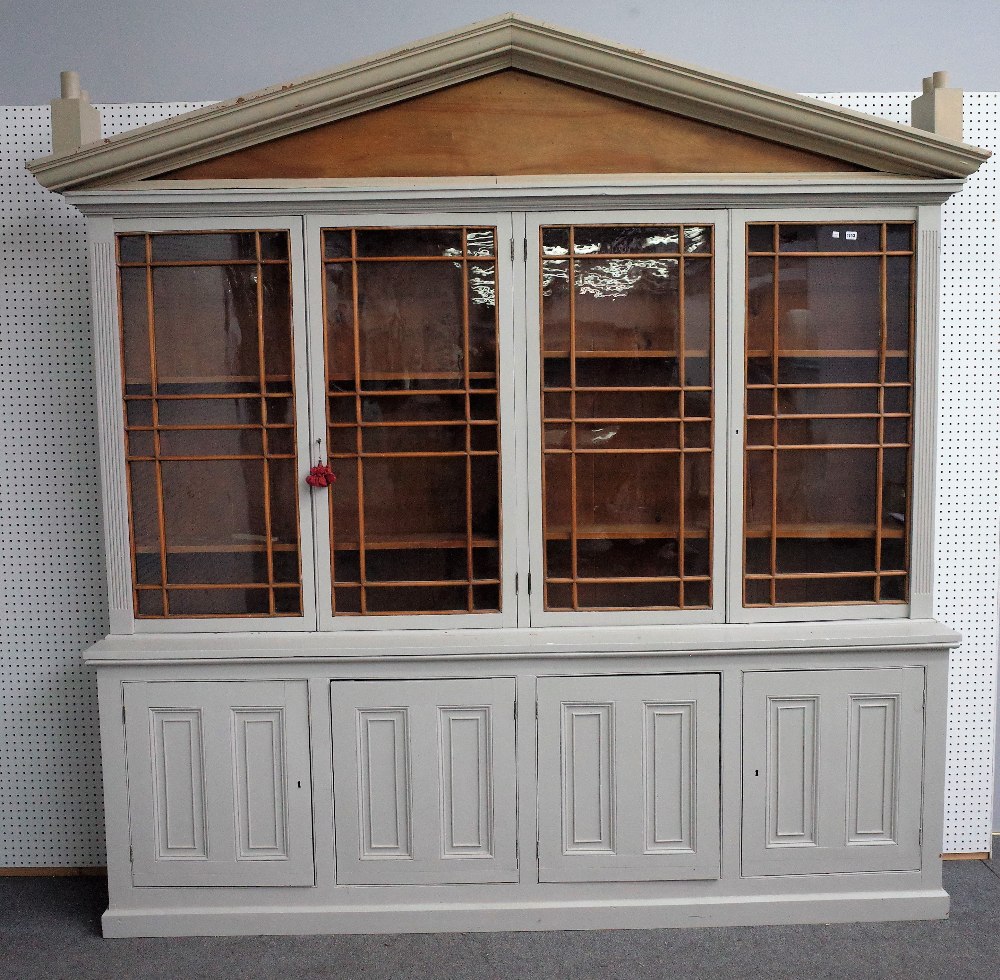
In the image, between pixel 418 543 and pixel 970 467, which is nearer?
pixel 418 543

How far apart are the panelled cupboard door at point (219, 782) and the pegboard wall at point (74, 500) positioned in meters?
0.60

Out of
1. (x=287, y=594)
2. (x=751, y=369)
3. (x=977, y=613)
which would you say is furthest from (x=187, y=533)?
(x=977, y=613)

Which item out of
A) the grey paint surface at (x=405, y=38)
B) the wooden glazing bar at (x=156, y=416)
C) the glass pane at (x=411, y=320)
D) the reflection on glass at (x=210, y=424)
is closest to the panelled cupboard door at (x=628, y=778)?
the reflection on glass at (x=210, y=424)

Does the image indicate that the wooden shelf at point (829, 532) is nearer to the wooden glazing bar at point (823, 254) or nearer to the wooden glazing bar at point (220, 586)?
the wooden glazing bar at point (823, 254)

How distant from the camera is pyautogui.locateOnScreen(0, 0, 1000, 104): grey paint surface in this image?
10.5ft

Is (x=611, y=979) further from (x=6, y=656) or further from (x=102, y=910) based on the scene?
(x=6, y=656)

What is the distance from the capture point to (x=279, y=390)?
2764 mm

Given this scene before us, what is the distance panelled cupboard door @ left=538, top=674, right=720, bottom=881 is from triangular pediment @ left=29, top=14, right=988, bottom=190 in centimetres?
162

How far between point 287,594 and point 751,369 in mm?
1621

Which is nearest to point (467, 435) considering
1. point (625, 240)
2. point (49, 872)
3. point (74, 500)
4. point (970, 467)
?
point (625, 240)

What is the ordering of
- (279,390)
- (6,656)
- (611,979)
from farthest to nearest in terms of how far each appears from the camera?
(6,656) → (279,390) → (611,979)

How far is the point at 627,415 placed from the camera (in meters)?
2.78

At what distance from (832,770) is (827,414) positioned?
3.68 ft

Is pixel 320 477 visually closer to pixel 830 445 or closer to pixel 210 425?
pixel 210 425
